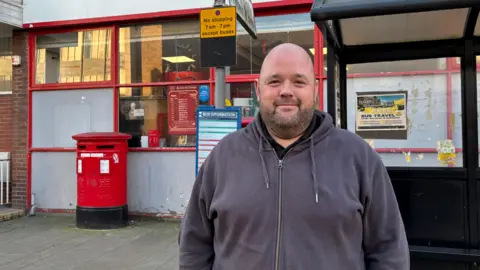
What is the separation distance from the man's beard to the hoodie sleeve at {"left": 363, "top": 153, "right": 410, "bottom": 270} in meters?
0.36

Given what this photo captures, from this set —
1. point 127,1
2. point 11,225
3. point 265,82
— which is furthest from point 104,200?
point 265,82

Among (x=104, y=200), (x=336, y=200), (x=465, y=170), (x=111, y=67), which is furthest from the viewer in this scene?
(x=111, y=67)

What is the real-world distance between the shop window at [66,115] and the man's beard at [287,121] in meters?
6.91

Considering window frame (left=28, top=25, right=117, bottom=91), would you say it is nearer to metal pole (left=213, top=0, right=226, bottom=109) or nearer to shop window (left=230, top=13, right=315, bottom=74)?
shop window (left=230, top=13, right=315, bottom=74)

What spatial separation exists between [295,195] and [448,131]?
2599 millimetres

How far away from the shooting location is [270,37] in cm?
768

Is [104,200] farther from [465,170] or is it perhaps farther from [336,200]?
[336,200]

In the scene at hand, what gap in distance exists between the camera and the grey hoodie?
69.6 inches

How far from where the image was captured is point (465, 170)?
11.7 ft

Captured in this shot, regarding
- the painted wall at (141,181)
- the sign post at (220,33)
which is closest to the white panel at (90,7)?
the painted wall at (141,181)

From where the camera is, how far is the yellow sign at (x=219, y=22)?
14.1 ft

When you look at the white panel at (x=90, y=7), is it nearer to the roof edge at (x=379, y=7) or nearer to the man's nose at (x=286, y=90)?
the roof edge at (x=379, y=7)

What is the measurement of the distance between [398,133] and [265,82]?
2.48 m

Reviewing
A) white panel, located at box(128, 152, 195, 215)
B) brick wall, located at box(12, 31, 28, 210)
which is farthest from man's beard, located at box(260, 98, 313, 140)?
brick wall, located at box(12, 31, 28, 210)
